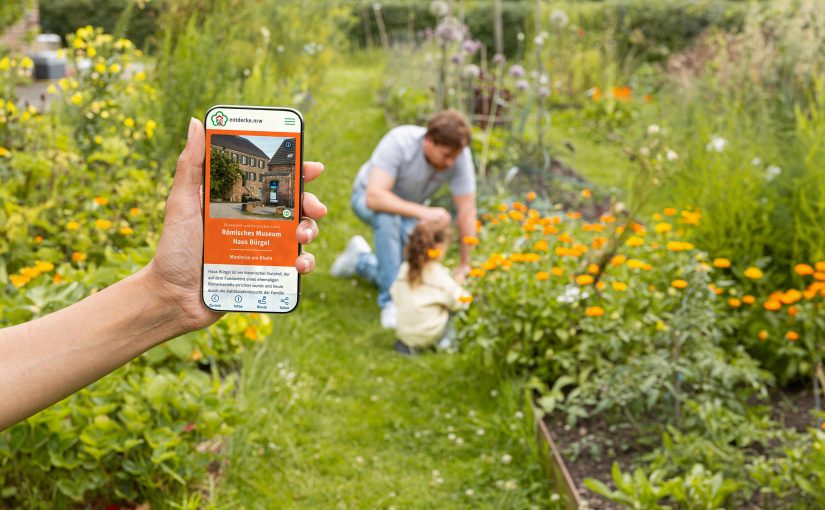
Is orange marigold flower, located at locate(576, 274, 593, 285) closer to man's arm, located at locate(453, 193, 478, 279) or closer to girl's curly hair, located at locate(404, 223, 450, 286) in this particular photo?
girl's curly hair, located at locate(404, 223, 450, 286)

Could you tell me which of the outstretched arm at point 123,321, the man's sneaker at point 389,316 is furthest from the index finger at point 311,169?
the man's sneaker at point 389,316

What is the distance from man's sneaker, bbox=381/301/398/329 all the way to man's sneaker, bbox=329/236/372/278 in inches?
25.0

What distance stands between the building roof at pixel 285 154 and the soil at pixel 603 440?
6.26 feet

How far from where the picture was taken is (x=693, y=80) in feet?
26.7

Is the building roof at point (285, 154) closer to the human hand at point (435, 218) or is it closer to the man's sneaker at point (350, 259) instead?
the human hand at point (435, 218)

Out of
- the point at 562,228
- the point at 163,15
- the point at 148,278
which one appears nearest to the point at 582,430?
the point at 562,228

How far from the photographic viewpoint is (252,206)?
151 centimetres

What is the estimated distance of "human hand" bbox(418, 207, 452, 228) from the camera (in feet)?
15.1

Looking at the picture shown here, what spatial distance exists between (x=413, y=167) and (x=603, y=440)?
6.93 feet

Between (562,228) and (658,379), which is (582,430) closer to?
(658,379)

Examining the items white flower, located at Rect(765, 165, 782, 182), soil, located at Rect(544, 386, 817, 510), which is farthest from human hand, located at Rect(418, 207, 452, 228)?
white flower, located at Rect(765, 165, 782, 182)

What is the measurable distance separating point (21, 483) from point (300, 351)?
190cm

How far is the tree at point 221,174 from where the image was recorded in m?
1.48

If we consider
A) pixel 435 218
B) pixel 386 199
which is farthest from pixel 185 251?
pixel 386 199
